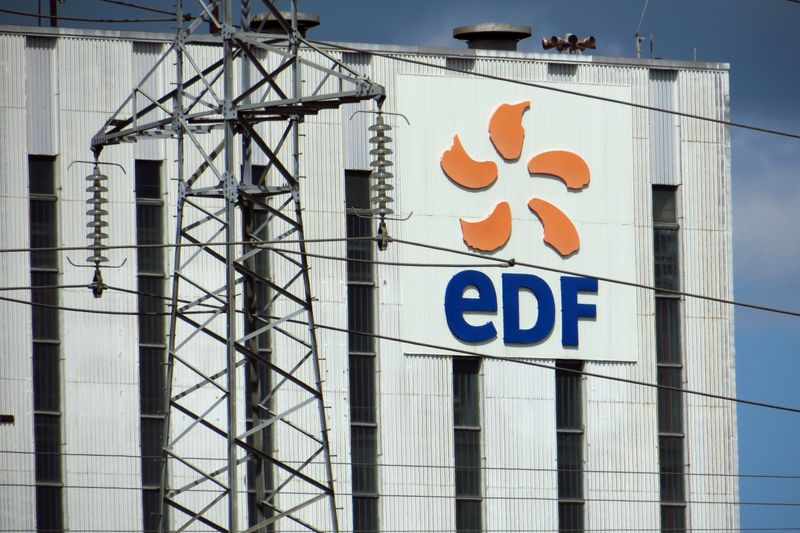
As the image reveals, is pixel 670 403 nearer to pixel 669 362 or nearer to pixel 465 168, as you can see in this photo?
pixel 669 362

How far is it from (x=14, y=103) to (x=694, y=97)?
23.5 meters

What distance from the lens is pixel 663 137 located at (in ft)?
219

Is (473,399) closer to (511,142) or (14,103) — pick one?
(511,142)

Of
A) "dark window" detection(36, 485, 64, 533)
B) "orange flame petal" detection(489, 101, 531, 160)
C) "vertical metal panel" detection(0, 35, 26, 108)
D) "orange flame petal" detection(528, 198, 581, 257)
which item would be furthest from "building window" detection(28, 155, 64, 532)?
"orange flame petal" detection(528, 198, 581, 257)

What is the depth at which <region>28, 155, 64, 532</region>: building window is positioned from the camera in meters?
57.6

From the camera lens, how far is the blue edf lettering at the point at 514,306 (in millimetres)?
63094

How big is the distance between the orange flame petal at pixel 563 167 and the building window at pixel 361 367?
6.13m

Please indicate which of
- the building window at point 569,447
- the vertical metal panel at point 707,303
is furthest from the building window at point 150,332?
the vertical metal panel at point 707,303

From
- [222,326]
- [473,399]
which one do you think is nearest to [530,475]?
[473,399]

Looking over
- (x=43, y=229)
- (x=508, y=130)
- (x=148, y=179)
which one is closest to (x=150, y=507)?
(x=43, y=229)

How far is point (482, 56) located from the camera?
6488 centimetres

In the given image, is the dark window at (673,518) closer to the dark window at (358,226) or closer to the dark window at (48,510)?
the dark window at (358,226)

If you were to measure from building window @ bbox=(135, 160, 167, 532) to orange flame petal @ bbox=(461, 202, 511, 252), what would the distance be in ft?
33.4

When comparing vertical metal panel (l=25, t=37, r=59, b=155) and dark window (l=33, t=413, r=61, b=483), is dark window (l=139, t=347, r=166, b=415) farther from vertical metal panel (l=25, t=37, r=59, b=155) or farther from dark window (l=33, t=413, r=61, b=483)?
vertical metal panel (l=25, t=37, r=59, b=155)
